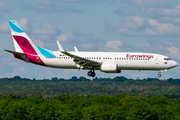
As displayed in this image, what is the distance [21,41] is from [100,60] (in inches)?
779

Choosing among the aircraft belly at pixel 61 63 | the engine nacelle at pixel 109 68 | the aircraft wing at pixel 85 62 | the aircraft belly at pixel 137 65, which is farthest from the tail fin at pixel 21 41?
the aircraft belly at pixel 137 65

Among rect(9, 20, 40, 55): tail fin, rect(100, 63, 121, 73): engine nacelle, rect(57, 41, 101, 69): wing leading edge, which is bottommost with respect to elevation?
rect(100, 63, 121, 73): engine nacelle

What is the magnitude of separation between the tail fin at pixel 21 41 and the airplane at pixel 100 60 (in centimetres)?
96

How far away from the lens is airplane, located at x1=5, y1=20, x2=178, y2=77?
A: 73.2m

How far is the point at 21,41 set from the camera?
79.8 meters

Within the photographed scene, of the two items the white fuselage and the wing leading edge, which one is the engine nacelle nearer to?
the white fuselage

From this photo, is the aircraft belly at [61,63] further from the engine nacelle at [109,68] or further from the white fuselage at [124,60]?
the engine nacelle at [109,68]

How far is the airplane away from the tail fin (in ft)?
3.14

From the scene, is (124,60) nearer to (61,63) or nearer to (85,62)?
(85,62)

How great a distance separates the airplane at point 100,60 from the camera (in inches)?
2881

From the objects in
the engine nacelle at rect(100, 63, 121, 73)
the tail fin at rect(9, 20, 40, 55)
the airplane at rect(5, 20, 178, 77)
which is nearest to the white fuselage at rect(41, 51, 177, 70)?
the airplane at rect(5, 20, 178, 77)

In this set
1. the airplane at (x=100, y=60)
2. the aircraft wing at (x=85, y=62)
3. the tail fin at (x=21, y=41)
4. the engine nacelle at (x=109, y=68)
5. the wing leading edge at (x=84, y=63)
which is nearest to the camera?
the wing leading edge at (x=84, y=63)

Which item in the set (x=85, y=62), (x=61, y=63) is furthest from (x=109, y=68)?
(x=61, y=63)

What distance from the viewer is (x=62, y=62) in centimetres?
7469
